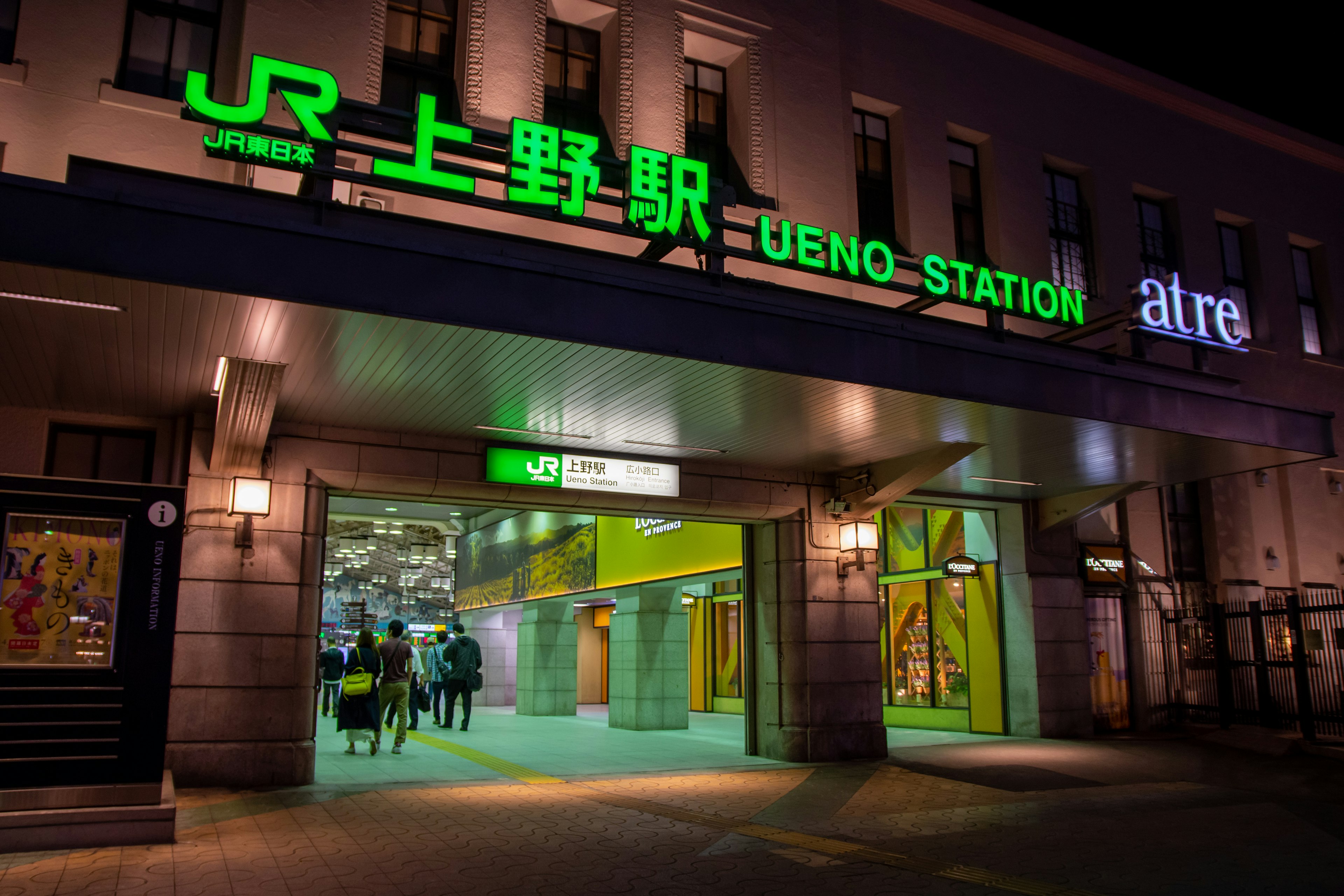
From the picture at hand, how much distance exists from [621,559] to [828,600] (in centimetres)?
647

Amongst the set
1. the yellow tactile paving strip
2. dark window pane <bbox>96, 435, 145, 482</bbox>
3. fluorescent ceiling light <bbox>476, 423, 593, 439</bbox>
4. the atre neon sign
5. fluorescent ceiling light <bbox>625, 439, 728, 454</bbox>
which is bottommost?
the yellow tactile paving strip

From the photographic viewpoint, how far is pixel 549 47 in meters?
13.1

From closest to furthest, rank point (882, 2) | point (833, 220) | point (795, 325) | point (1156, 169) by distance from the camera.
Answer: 1. point (795, 325)
2. point (833, 220)
3. point (882, 2)
4. point (1156, 169)

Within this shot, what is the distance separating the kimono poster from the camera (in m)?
7.19

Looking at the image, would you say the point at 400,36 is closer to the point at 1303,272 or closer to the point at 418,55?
the point at 418,55

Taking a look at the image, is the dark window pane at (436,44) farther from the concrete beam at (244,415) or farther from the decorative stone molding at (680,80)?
the concrete beam at (244,415)

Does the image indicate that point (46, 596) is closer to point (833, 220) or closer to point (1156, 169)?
point (833, 220)

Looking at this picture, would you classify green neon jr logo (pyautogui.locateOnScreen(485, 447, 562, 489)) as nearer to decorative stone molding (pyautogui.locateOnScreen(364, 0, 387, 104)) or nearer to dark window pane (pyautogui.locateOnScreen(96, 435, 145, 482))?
A: dark window pane (pyautogui.locateOnScreen(96, 435, 145, 482))

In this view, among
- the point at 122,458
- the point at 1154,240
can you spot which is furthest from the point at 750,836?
the point at 1154,240

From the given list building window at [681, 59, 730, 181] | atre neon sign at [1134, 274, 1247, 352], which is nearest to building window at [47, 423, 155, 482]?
building window at [681, 59, 730, 181]

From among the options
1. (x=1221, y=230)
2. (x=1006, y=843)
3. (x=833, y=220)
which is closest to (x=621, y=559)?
(x=833, y=220)

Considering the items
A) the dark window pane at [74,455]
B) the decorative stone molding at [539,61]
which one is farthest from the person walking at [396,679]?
the decorative stone molding at [539,61]

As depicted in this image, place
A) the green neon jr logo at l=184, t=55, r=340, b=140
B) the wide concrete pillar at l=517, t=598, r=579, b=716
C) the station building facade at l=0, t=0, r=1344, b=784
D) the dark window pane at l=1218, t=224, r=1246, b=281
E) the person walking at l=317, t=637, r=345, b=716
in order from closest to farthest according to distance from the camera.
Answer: the station building facade at l=0, t=0, r=1344, b=784, the green neon jr logo at l=184, t=55, r=340, b=140, the person walking at l=317, t=637, r=345, b=716, the dark window pane at l=1218, t=224, r=1246, b=281, the wide concrete pillar at l=517, t=598, r=579, b=716

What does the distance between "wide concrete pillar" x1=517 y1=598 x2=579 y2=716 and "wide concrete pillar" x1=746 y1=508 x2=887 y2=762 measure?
870 centimetres
